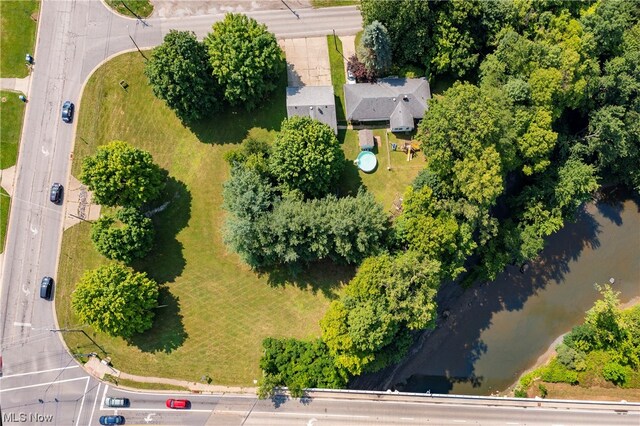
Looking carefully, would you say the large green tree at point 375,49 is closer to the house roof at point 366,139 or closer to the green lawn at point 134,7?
the house roof at point 366,139

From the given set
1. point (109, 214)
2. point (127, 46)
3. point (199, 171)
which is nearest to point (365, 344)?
point (199, 171)

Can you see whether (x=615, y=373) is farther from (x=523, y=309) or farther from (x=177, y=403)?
(x=177, y=403)

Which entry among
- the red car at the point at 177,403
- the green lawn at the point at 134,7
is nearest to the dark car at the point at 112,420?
the red car at the point at 177,403

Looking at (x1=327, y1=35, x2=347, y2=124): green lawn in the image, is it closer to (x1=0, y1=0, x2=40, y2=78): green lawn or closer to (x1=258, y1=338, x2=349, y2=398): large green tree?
(x1=258, y1=338, x2=349, y2=398): large green tree

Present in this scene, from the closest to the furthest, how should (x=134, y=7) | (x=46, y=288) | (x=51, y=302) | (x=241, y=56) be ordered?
1. (x=241, y=56)
2. (x=46, y=288)
3. (x=51, y=302)
4. (x=134, y=7)

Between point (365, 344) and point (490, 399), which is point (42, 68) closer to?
point (365, 344)

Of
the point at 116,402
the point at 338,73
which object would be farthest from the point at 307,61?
the point at 116,402
